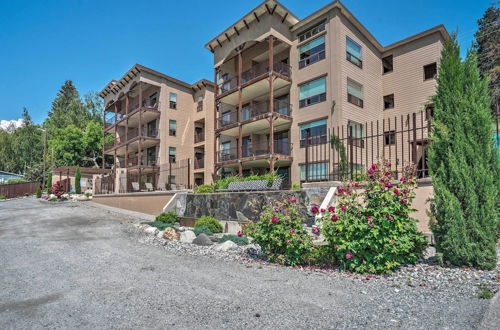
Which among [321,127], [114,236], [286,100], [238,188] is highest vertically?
[286,100]

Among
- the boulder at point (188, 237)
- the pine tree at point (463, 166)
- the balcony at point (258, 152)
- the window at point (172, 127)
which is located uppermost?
the window at point (172, 127)

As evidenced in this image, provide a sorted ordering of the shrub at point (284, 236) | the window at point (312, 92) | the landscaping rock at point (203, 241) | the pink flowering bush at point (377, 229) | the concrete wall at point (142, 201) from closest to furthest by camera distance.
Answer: the pink flowering bush at point (377, 229)
the shrub at point (284, 236)
the landscaping rock at point (203, 241)
the concrete wall at point (142, 201)
the window at point (312, 92)

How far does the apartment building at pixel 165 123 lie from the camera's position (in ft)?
96.5

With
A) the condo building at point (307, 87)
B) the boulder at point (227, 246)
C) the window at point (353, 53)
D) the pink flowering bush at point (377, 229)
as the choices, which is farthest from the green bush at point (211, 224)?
the window at point (353, 53)

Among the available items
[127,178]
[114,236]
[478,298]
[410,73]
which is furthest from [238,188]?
[410,73]

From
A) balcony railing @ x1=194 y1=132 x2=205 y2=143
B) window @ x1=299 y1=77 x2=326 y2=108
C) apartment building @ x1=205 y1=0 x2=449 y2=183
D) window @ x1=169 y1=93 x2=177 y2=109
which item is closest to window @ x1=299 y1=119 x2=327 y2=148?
apartment building @ x1=205 y1=0 x2=449 y2=183

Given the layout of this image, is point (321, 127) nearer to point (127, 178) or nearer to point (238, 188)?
point (238, 188)

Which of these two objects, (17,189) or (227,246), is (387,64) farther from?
(17,189)

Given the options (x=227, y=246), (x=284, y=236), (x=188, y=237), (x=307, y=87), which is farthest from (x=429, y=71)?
(x=284, y=236)

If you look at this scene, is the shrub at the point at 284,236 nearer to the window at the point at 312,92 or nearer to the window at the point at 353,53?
the window at the point at 312,92

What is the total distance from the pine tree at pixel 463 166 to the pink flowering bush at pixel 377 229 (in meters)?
0.53

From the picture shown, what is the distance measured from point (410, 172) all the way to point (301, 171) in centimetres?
1441

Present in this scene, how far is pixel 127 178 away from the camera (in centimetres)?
2280

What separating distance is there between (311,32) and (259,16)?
4095 millimetres
